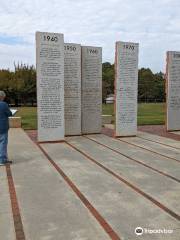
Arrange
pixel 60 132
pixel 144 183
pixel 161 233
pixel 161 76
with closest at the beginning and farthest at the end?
pixel 161 233 < pixel 144 183 < pixel 60 132 < pixel 161 76

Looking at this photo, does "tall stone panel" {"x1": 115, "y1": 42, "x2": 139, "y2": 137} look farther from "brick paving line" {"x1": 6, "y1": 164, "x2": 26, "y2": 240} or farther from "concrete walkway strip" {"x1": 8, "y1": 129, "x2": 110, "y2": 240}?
"brick paving line" {"x1": 6, "y1": 164, "x2": 26, "y2": 240}

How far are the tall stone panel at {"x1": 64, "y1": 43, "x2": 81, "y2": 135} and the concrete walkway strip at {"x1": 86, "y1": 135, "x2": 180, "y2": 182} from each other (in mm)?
1349

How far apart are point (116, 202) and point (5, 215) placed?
5.44 ft

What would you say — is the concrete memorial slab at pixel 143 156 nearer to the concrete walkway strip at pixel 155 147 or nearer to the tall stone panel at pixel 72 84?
the concrete walkway strip at pixel 155 147

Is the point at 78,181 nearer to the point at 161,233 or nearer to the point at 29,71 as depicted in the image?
the point at 161,233

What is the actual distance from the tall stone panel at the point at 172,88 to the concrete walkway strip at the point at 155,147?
291 cm

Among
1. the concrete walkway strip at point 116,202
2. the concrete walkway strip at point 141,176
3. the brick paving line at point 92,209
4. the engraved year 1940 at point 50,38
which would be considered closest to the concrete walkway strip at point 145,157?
the concrete walkway strip at point 141,176

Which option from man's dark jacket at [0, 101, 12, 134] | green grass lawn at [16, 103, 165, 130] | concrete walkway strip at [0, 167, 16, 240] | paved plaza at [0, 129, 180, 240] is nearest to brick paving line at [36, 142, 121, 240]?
paved plaza at [0, 129, 180, 240]

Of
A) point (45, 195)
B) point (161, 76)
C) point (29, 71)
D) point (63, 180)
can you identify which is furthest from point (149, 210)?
point (161, 76)

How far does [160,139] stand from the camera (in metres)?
A: 12.9

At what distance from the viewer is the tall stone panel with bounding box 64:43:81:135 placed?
43.9 ft

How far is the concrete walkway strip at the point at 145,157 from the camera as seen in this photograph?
309 inches

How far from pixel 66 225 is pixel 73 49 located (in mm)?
9591

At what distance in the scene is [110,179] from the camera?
7.08 meters
